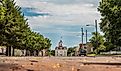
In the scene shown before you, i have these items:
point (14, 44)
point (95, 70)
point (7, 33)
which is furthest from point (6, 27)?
point (95, 70)

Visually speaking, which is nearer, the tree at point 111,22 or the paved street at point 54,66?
the paved street at point 54,66

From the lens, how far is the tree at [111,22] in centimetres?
5841

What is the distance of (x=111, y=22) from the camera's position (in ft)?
195

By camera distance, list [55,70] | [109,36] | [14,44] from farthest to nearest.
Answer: [14,44] → [109,36] → [55,70]

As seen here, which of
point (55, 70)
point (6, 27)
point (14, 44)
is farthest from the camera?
point (14, 44)

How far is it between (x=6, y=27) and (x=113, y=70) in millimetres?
59537

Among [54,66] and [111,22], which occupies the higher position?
[111,22]

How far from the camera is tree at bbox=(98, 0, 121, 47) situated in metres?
58.4

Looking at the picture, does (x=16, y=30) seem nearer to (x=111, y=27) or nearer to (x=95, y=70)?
(x=111, y=27)

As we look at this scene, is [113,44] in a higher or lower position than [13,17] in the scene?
lower

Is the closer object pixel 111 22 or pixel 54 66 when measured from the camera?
pixel 54 66

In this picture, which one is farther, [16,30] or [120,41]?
[16,30]

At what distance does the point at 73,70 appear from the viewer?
4.12 meters

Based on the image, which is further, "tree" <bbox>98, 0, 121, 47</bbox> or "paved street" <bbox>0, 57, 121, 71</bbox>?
"tree" <bbox>98, 0, 121, 47</bbox>
